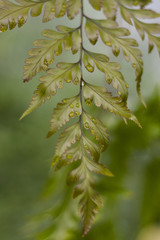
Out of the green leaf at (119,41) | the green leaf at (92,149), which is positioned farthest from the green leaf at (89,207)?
the green leaf at (119,41)

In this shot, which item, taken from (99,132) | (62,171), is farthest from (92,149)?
(62,171)

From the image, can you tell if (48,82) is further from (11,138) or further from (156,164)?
(156,164)

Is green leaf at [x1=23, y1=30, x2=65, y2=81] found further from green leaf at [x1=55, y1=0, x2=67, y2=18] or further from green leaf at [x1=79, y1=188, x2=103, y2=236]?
green leaf at [x1=79, y1=188, x2=103, y2=236]

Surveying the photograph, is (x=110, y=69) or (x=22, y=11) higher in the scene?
(x=22, y=11)

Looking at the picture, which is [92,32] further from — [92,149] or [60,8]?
[92,149]

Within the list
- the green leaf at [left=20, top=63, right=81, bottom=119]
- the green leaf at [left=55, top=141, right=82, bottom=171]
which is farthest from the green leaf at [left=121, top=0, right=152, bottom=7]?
the green leaf at [left=55, top=141, right=82, bottom=171]

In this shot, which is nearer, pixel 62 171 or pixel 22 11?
pixel 22 11

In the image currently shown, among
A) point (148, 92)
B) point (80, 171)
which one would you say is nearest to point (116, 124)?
point (148, 92)
